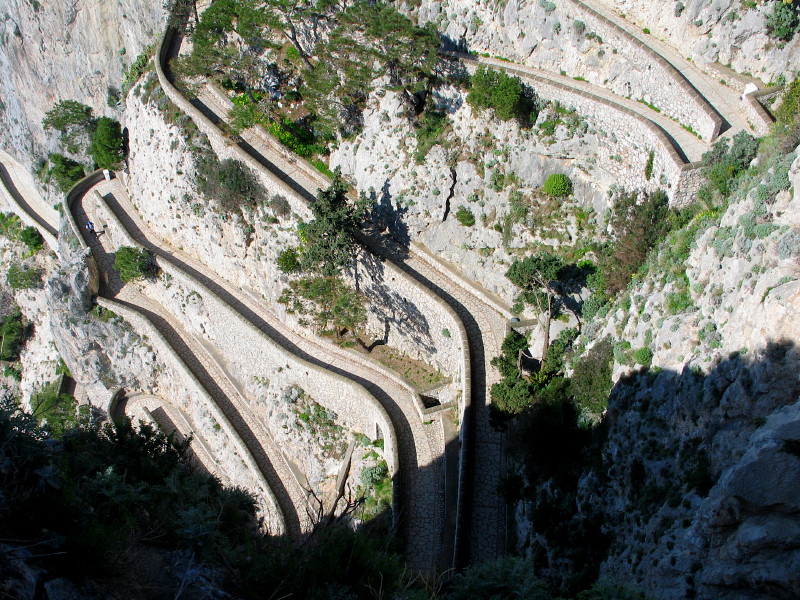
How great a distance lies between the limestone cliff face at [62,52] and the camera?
3884cm

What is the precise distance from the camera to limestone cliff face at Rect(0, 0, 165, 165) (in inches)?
1529

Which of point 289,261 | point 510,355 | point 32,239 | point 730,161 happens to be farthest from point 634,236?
point 32,239

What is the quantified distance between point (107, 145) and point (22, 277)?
984cm

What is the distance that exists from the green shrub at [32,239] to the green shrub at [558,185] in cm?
3226

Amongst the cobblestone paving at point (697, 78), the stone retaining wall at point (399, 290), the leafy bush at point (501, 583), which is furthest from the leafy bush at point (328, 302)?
the leafy bush at point (501, 583)

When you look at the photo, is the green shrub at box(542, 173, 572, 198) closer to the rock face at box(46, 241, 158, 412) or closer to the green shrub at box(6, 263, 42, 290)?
the rock face at box(46, 241, 158, 412)

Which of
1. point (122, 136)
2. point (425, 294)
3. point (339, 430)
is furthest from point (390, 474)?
point (122, 136)

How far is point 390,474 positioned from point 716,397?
12559mm

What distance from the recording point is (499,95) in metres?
24.7

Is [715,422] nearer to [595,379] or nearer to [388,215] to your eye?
[595,379]

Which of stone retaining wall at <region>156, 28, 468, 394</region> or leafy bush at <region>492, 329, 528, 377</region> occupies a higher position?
stone retaining wall at <region>156, 28, 468, 394</region>

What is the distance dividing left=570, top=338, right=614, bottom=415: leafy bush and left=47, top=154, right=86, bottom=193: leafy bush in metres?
33.2

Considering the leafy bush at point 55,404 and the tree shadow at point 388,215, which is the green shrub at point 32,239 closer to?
the leafy bush at point 55,404

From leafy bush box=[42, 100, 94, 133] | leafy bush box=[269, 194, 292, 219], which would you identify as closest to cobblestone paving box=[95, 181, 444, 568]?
leafy bush box=[269, 194, 292, 219]
